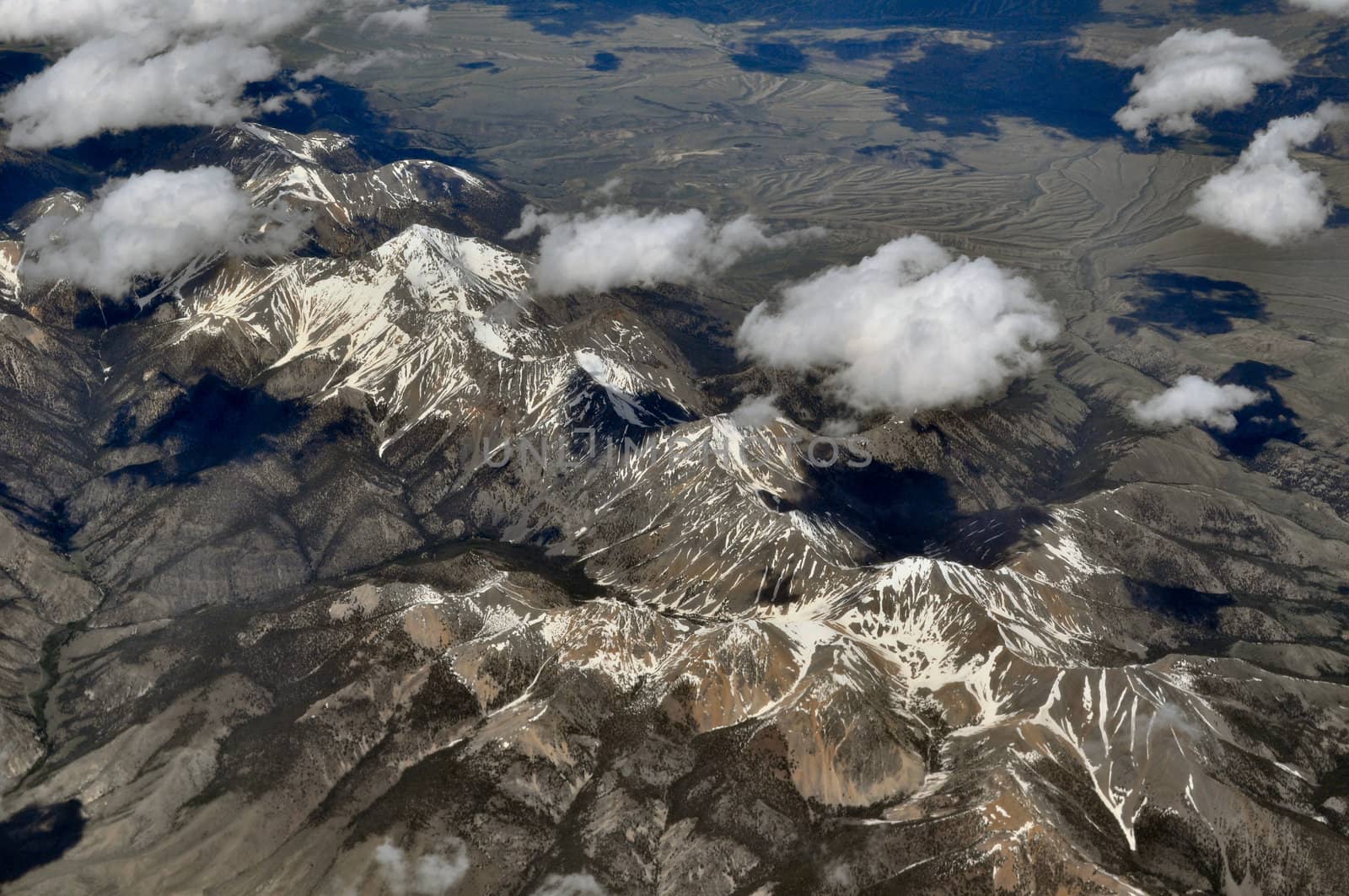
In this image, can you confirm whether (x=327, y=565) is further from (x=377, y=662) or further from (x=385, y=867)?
(x=385, y=867)

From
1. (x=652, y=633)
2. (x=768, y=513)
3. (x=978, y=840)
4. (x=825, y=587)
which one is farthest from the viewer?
(x=768, y=513)

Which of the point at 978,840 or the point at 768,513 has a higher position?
the point at 978,840

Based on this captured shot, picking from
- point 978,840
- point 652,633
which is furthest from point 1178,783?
point 652,633

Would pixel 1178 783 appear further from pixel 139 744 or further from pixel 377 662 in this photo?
pixel 139 744

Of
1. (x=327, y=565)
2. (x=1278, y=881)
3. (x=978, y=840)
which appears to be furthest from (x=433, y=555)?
(x=1278, y=881)

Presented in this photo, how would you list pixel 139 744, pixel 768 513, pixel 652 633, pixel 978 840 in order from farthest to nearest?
pixel 768 513 < pixel 652 633 < pixel 139 744 < pixel 978 840

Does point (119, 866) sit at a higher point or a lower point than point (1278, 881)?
lower

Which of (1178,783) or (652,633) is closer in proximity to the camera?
(1178,783)

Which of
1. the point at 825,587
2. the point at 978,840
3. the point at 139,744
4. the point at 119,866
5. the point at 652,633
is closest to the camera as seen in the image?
the point at 978,840

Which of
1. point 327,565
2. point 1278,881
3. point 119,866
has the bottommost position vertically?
point 327,565
